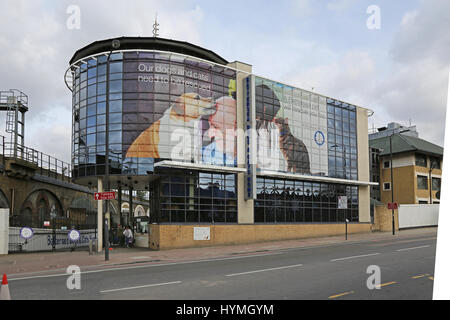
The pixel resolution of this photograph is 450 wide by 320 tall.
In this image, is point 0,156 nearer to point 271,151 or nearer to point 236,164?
point 236,164

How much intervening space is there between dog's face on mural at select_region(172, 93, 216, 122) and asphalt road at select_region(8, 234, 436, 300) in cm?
1277

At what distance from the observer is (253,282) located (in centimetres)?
1241

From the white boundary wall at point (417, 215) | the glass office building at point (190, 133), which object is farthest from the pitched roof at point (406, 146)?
the glass office building at point (190, 133)

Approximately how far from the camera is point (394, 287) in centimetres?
1125

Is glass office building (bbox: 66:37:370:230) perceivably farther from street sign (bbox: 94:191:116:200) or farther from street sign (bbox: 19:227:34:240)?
street sign (bbox: 19:227:34:240)

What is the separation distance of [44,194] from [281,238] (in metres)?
20.1

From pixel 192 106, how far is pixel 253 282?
17633 millimetres

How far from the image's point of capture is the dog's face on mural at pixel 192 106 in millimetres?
27527

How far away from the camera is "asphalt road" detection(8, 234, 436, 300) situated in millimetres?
10461

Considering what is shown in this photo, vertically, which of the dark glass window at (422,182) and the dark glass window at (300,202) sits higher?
the dark glass window at (422,182)

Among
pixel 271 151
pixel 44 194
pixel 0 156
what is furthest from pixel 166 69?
pixel 44 194

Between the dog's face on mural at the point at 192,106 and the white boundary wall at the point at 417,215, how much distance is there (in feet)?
91.0

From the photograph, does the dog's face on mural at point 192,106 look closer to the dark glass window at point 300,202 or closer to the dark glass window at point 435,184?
the dark glass window at point 300,202
